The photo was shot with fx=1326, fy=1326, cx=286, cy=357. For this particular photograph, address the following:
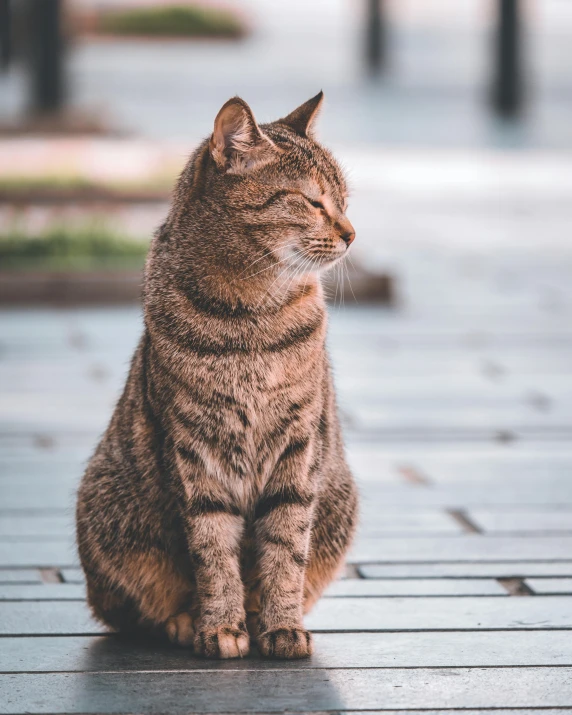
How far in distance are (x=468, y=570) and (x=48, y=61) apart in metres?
11.4

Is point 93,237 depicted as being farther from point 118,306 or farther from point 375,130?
point 375,130

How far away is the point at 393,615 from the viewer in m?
2.94

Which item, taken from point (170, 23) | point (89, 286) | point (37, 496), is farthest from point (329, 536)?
point (170, 23)

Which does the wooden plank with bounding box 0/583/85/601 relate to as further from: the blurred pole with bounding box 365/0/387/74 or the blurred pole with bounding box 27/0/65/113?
the blurred pole with bounding box 365/0/387/74

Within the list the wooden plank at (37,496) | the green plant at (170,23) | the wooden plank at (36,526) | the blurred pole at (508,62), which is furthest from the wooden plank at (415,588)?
the green plant at (170,23)

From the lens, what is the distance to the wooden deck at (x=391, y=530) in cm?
249

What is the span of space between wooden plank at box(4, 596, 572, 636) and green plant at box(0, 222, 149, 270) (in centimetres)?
458

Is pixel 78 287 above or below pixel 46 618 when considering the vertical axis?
below

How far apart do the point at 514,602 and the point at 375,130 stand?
12.3 metres

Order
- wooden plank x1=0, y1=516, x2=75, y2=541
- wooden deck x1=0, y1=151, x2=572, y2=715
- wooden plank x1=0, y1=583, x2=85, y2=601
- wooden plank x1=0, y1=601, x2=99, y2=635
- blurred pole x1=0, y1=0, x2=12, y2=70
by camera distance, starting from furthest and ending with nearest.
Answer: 1. blurred pole x1=0, y1=0, x2=12, y2=70
2. wooden plank x1=0, y1=516, x2=75, y2=541
3. wooden plank x1=0, y1=583, x2=85, y2=601
4. wooden plank x1=0, y1=601, x2=99, y2=635
5. wooden deck x1=0, y1=151, x2=572, y2=715

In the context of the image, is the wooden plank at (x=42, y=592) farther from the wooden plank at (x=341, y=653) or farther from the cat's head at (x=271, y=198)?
the cat's head at (x=271, y=198)

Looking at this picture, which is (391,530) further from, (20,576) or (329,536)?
(20,576)

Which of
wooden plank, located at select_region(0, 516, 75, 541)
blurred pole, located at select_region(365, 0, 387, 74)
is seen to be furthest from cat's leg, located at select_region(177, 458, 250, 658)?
blurred pole, located at select_region(365, 0, 387, 74)

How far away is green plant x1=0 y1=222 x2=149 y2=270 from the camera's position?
7.51 m
